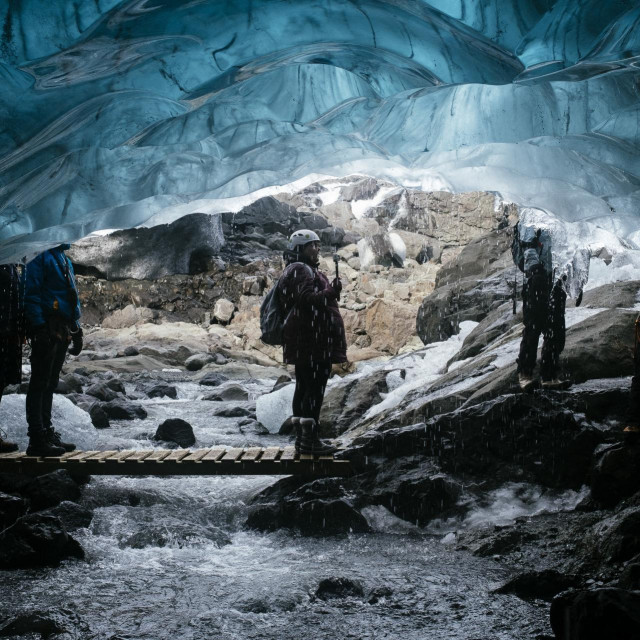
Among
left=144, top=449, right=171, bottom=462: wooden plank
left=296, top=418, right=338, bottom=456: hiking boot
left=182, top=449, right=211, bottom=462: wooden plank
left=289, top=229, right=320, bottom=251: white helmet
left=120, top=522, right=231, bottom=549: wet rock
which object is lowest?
left=120, top=522, right=231, bottom=549: wet rock

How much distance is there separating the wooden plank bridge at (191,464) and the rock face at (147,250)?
2678cm

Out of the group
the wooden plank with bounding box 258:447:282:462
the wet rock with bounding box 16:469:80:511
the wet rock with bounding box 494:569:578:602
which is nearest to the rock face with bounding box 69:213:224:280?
the wooden plank with bounding box 258:447:282:462

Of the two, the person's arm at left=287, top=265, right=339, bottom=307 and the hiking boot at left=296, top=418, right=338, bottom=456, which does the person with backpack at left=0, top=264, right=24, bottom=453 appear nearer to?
the person's arm at left=287, top=265, right=339, bottom=307

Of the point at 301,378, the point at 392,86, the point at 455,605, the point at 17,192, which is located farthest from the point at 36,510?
the point at 392,86

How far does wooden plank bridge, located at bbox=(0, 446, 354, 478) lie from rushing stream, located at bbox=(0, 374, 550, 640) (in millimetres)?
297

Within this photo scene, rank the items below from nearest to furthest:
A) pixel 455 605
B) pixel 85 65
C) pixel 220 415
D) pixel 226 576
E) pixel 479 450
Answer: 1. pixel 85 65
2. pixel 455 605
3. pixel 226 576
4. pixel 479 450
5. pixel 220 415

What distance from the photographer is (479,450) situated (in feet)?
14.8

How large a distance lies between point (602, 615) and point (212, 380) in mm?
14843

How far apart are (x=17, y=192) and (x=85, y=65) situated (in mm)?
613

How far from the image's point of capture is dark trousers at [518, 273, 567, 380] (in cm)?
502

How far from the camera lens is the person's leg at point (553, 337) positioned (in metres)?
5.02

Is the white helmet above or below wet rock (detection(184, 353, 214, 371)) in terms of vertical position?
above

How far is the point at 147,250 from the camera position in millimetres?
32000

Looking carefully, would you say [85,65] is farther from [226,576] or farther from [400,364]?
[400,364]
